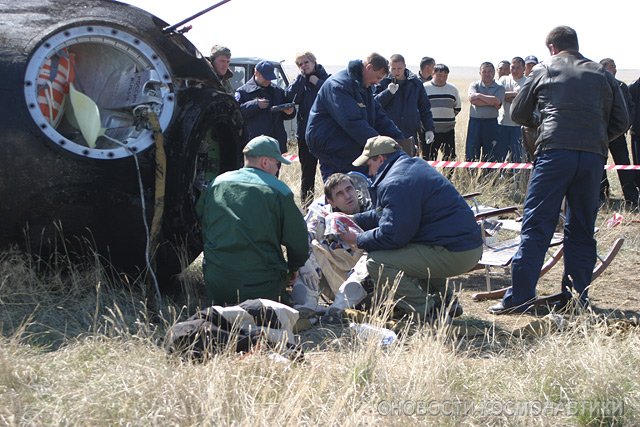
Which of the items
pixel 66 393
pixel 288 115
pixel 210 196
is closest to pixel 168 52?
pixel 210 196

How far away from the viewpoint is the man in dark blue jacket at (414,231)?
585cm

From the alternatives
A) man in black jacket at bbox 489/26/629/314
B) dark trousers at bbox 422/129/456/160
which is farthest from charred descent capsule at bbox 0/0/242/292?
dark trousers at bbox 422/129/456/160

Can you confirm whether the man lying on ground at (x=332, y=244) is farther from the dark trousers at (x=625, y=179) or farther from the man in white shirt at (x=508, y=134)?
the man in white shirt at (x=508, y=134)

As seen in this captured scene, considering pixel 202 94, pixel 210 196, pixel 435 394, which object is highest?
pixel 202 94

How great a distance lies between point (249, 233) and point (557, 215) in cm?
218

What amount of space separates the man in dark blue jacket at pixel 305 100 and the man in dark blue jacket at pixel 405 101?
3.35ft

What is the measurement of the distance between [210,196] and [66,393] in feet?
6.20

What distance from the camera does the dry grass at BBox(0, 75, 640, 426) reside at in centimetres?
403

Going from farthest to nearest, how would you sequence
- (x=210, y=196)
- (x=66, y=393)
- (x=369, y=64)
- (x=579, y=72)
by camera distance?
1. (x=369, y=64)
2. (x=579, y=72)
3. (x=210, y=196)
4. (x=66, y=393)

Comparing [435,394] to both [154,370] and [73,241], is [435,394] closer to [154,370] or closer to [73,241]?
[154,370]

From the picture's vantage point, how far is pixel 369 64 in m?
8.05

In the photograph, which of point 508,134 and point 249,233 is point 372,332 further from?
point 508,134

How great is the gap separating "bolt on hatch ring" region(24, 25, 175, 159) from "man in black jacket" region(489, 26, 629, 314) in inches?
99.2

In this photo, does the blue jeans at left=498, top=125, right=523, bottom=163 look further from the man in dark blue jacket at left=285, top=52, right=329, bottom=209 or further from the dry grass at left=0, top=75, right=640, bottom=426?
the dry grass at left=0, top=75, right=640, bottom=426
